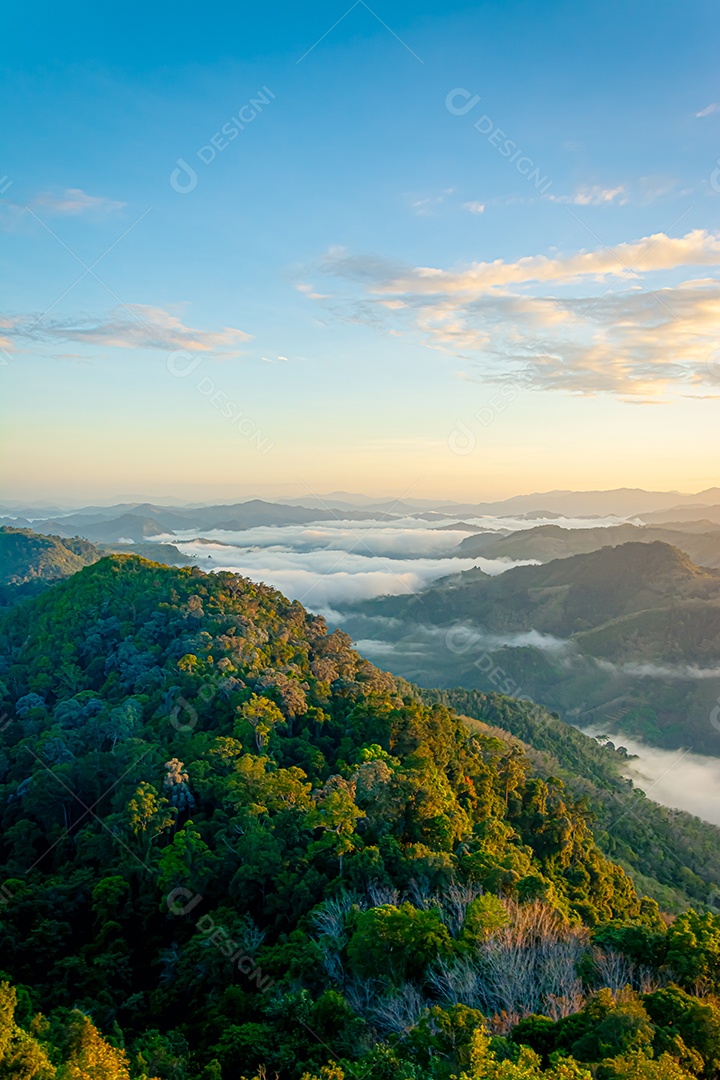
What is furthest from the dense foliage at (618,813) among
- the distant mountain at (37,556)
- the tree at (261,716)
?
the distant mountain at (37,556)

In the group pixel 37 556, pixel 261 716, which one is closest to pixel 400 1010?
pixel 261 716

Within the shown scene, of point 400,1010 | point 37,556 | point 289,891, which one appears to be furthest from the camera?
point 37,556

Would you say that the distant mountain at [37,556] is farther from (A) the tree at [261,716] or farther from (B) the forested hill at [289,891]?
(A) the tree at [261,716]

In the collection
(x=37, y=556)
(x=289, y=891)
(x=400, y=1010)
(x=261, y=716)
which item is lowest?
(x=289, y=891)

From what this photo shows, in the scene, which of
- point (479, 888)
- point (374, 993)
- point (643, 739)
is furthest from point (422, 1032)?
point (643, 739)

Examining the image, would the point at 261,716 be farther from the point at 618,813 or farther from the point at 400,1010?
the point at 618,813

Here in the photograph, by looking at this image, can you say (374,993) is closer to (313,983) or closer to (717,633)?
(313,983)

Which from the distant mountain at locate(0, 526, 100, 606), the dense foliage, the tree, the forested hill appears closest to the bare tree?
the forested hill
